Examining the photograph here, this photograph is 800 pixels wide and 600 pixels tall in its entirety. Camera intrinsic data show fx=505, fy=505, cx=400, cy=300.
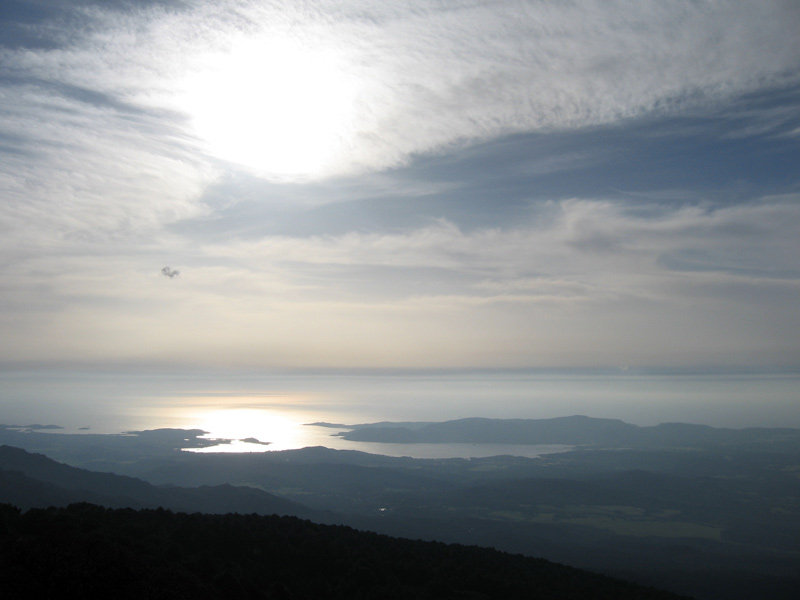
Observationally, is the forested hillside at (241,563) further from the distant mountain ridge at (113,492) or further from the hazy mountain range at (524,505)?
the distant mountain ridge at (113,492)

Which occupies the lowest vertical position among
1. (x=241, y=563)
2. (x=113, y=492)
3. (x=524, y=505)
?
(x=524, y=505)

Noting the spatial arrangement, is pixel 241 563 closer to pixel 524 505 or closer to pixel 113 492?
pixel 113 492

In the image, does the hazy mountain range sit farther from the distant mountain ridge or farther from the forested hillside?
the forested hillside

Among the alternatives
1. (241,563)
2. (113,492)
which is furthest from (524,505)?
(241,563)

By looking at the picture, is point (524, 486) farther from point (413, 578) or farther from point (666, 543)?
point (413, 578)

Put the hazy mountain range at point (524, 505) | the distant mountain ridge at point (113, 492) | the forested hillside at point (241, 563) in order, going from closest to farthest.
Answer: the forested hillside at point (241, 563) < the hazy mountain range at point (524, 505) < the distant mountain ridge at point (113, 492)

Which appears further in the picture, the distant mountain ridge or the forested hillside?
the distant mountain ridge

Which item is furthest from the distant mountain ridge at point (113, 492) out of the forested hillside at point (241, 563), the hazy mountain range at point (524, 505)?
the forested hillside at point (241, 563)

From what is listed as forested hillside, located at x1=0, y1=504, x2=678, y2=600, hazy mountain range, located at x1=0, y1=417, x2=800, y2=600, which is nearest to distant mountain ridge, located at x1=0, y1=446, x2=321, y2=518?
hazy mountain range, located at x1=0, y1=417, x2=800, y2=600

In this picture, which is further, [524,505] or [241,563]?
[524,505]

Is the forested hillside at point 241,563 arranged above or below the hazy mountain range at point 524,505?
above

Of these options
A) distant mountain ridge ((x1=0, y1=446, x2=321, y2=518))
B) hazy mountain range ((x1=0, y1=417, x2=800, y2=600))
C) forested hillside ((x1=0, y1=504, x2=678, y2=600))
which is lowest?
hazy mountain range ((x1=0, y1=417, x2=800, y2=600))

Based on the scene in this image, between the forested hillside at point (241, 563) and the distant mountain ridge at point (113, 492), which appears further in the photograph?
the distant mountain ridge at point (113, 492)

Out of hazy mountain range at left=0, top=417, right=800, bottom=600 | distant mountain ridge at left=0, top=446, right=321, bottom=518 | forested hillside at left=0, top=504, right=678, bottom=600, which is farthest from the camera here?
distant mountain ridge at left=0, top=446, right=321, bottom=518
